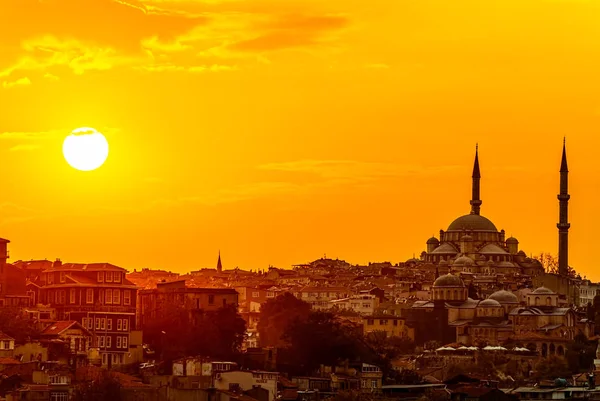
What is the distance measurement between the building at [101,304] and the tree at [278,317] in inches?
374

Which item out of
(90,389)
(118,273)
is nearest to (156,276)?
(118,273)

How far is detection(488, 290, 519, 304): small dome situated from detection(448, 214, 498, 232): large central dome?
26.5 m

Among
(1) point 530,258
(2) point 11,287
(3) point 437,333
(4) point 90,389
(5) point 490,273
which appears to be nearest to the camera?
(4) point 90,389

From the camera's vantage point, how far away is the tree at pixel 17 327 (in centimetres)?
7169

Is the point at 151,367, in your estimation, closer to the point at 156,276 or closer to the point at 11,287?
the point at 11,287

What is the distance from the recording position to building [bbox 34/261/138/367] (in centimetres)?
7444

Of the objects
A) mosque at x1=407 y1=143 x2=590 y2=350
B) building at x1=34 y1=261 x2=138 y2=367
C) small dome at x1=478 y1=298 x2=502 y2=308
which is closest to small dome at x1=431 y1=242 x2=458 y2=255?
mosque at x1=407 y1=143 x2=590 y2=350

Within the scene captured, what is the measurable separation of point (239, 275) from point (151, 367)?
73.1 metres

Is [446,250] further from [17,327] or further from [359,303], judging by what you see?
[17,327]

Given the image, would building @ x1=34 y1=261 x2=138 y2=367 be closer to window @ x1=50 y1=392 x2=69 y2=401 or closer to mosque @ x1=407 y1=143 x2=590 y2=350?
window @ x1=50 y1=392 x2=69 y2=401

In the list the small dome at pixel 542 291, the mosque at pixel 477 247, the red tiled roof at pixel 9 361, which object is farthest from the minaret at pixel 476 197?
the red tiled roof at pixel 9 361

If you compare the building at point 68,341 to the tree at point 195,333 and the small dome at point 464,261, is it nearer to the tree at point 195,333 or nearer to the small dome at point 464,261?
the tree at point 195,333

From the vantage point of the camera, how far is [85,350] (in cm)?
7306

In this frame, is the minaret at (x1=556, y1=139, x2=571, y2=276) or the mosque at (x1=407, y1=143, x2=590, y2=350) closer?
the mosque at (x1=407, y1=143, x2=590, y2=350)
